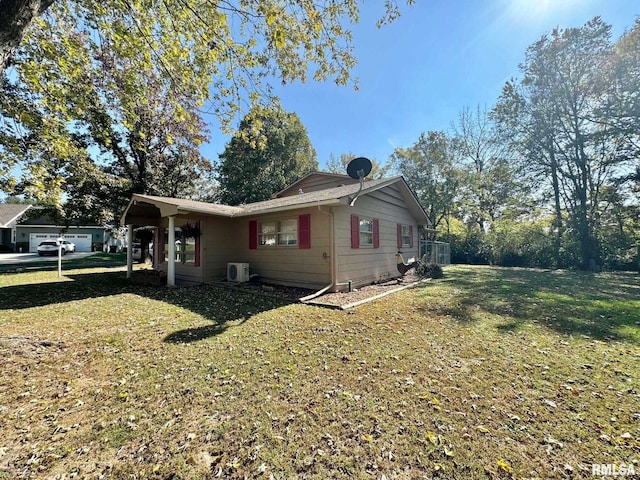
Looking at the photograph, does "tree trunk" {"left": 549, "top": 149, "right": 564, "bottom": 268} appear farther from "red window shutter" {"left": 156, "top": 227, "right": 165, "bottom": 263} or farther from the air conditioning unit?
"red window shutter" {"left": 156, "top": 227, "right": 165, "bottom": 263}

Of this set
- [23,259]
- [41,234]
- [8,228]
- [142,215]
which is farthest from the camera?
[41,234]

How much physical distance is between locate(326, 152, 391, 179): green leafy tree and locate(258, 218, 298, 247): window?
19751 millimetres

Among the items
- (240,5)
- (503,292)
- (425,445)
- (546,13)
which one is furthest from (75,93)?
(503,292)

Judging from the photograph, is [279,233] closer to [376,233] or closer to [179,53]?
[376,233]

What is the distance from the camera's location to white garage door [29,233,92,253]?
1087 inches

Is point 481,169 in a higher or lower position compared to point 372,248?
higher

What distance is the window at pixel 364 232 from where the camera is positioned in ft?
29.8

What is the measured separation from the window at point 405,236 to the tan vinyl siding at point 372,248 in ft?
0.77

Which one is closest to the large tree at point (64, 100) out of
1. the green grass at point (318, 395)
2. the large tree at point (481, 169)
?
the green grass at point (318, 395)

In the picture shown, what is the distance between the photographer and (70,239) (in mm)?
28359

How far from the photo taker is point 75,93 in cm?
601

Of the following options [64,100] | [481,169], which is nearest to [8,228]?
[64,100]

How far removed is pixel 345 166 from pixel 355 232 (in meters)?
24.0

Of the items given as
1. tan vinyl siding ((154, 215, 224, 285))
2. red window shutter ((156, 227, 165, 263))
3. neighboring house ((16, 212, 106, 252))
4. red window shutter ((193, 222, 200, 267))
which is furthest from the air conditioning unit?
neighboring house ((16, 212, 106, 252))
